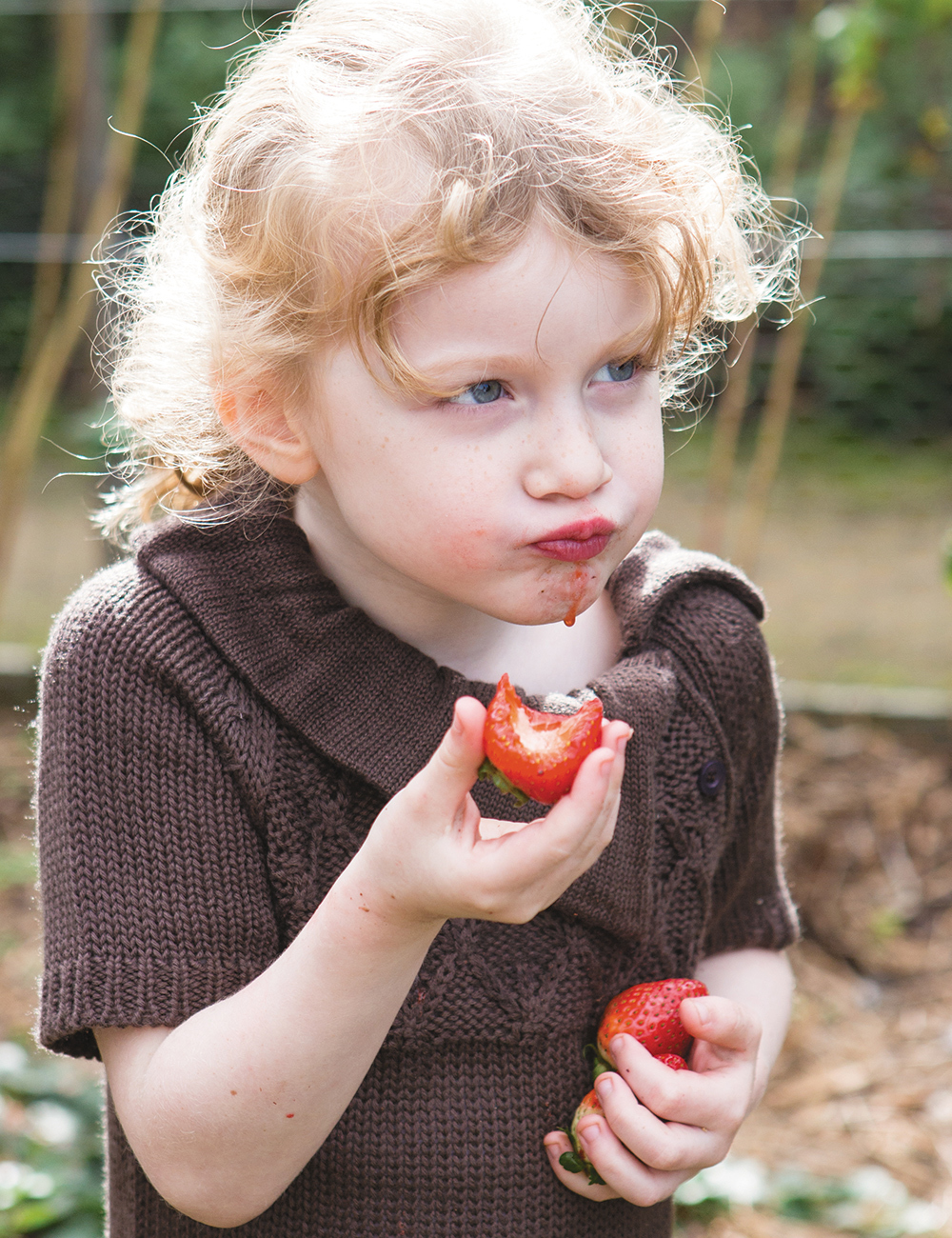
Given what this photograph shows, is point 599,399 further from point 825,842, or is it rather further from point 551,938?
point 825,842

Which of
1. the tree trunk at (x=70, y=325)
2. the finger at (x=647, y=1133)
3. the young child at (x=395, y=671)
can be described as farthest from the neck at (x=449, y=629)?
the tree trunk at (x=70, y=325)

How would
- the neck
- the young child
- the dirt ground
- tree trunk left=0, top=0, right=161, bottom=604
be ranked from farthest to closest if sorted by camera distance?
1. tree trunk left=0, top=0, right=161, bottom=604
2. the dirt ground
3. the neck
4. the young child

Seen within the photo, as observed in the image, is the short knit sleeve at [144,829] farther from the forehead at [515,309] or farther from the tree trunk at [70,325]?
the tree trunk at [70,325]

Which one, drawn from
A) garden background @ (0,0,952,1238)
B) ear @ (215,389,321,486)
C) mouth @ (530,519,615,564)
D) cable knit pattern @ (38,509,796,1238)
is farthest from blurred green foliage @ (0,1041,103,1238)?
mouth @ (530,519,615,564)

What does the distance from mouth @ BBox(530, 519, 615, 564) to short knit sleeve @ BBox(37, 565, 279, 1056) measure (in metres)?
0.29

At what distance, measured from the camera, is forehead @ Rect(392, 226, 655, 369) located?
0.98 meters

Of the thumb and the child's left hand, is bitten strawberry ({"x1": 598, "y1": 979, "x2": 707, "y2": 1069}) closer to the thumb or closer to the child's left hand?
the child's left hand

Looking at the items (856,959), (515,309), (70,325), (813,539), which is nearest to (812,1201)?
(856,959)

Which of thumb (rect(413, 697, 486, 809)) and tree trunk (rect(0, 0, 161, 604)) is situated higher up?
thumb (rect(413, 697, 486, 809))

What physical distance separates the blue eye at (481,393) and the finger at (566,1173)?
0.64 meters

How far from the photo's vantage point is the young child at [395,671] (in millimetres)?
978

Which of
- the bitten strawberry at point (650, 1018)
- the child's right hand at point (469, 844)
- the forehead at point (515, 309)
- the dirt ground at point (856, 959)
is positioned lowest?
the dirt ground at point (856, 959)

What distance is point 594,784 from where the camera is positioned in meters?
0.84

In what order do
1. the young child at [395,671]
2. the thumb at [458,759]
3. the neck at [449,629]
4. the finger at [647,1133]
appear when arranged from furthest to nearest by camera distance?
the neck at [449,629]
the finger at [647,1133]
the young child at [395,671]
the thumb at [458,759]
